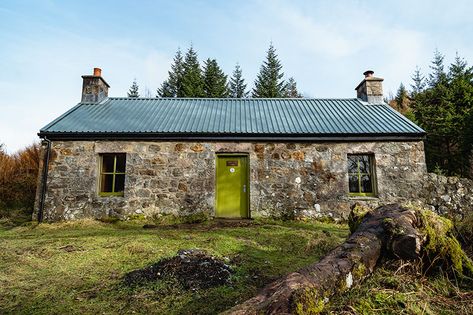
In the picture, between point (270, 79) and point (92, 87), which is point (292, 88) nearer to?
point (270, 79)

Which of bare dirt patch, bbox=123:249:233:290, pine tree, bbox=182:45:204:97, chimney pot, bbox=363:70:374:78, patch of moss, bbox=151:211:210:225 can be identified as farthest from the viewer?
pine tree, bbox=182:45:204:97

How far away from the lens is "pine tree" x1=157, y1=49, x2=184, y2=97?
27.9 meters

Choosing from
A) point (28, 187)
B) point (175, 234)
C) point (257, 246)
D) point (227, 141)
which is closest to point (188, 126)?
point (227, 141)

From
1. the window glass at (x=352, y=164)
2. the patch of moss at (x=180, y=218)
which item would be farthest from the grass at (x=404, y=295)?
the window glass at (x=352, y=164)

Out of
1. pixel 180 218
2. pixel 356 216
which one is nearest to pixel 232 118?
pixel 180 218

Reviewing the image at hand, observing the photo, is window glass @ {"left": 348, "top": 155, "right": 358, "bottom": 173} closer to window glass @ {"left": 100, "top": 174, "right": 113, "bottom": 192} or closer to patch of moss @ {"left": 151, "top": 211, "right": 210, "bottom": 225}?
patch of moss @ {"left": 151, "top": 211, "right": 210, "bottom": 225}

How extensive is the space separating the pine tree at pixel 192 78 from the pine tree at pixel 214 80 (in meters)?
0.59

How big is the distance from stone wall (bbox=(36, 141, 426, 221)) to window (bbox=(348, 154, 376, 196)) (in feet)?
0.81

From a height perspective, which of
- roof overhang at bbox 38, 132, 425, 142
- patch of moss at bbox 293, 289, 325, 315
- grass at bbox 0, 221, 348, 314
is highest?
roof overhang at bbox 38, 132, 425, 142

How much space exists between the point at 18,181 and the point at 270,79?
22.8 m

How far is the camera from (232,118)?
9977 mm

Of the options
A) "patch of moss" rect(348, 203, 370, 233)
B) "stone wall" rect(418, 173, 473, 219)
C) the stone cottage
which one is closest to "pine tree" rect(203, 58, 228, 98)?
the stone cottage

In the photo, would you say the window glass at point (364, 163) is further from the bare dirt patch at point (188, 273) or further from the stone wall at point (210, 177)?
the bare dirt patch at point (188, 273)

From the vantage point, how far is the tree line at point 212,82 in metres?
26.8
